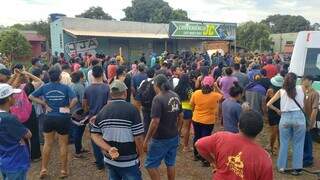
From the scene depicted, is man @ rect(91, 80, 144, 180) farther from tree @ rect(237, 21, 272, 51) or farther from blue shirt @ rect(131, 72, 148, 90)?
tree @ rect(237, 21, 272, 51)

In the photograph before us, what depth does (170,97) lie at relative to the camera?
18.1 feet

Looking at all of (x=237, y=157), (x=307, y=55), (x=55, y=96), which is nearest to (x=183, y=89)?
(x=55, y=96)

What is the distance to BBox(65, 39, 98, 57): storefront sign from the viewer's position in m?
26.0

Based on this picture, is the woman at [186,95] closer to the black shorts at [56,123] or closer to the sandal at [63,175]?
the black shorts at [56,123]

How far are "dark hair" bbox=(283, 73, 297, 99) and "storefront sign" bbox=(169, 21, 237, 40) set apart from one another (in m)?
22.2

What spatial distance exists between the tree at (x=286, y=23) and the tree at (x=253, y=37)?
135 ft

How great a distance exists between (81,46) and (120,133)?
22.8m

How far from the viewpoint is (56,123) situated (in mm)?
6414

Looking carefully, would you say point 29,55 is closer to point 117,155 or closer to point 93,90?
point 93,90

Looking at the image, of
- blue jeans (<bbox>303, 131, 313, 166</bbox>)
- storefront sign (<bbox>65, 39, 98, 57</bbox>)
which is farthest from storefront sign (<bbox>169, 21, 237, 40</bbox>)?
blue jeans (<bbox>303, 131, 313, 166</bbox>)

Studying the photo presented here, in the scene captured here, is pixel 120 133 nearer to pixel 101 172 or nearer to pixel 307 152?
pixel 101 172

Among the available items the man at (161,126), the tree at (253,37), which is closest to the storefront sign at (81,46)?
the man at (161,126)

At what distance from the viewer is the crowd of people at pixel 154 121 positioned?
3.21 metres

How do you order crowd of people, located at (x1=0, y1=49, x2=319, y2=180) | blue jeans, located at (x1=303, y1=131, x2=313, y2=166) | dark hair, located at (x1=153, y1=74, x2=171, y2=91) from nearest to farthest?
crowd of people, located at (x1=0, y1=49, x2=319, y2=180)
dark hair, located at (x1=153, y1=74, x2=171, y2=91)
blue jeans, located at (x1=303, y1=131, x2=313, y2=166)
